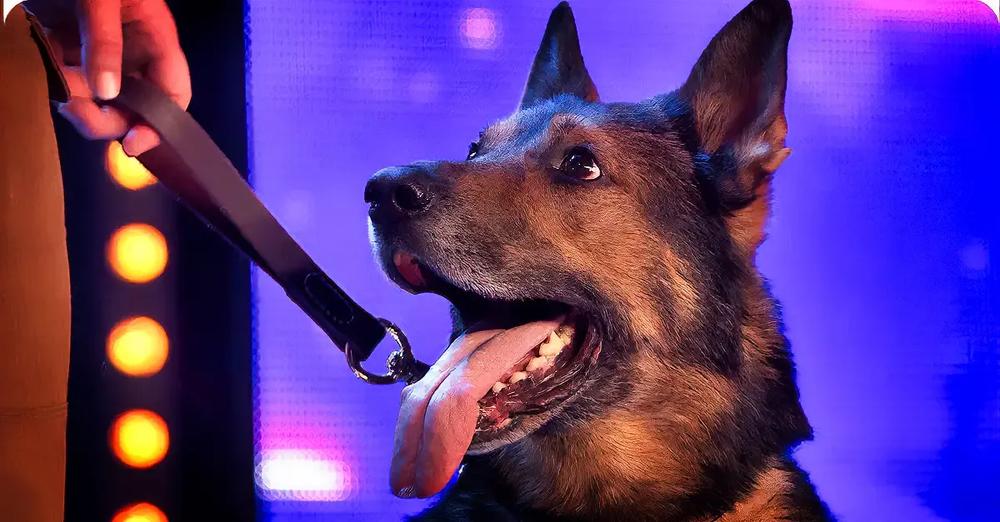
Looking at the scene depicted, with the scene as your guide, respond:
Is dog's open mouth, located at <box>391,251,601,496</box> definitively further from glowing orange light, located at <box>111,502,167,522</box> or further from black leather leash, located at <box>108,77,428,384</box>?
glowing orange light, located at <box>111,502,167,522</box>

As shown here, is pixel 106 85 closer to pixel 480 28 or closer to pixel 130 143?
pixel 130 143

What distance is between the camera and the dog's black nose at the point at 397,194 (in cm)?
149

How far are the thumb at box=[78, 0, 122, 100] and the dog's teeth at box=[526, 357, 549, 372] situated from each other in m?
1.00

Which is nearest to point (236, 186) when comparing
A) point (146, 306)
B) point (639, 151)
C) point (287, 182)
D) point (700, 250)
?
point (287, 182)

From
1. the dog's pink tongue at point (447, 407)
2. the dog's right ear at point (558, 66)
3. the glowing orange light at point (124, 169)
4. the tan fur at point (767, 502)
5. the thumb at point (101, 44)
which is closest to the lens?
the thumb at point (101, 44)

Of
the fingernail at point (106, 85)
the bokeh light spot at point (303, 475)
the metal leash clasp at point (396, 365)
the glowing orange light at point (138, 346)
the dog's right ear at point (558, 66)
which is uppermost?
the dog's right ear at point (558, 66)

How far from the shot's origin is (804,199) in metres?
2.07

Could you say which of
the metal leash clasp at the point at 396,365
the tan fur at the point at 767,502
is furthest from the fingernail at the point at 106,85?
the tan fur at the point at 767,502

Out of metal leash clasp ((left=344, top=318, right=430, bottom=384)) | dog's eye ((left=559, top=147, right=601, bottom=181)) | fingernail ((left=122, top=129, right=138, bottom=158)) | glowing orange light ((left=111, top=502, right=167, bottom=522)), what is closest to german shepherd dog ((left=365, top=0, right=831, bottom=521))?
dog's eye ((left=559, top=147, right=601, bottom=181))

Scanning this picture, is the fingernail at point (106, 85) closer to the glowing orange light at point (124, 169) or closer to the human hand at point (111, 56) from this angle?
the human hand at point (111, 56)

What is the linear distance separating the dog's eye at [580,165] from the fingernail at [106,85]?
0.94 m

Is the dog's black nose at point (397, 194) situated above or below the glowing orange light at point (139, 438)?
above

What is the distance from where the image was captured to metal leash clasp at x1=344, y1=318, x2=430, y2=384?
5.58 ft

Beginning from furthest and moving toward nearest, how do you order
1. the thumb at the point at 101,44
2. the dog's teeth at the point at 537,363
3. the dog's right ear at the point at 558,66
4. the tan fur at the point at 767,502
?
1. the dog's right ear at the point at 558,66
2. the tan fur at the point at 767,502
3. the dog's teeth at the point at 537,363
4. the thumb at the point at 101,44
